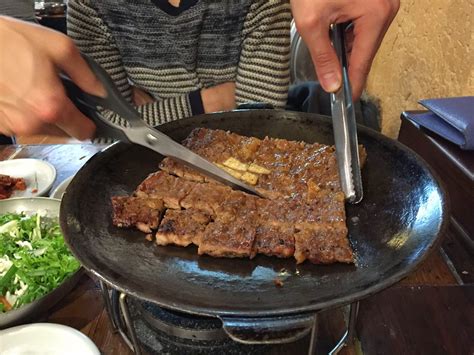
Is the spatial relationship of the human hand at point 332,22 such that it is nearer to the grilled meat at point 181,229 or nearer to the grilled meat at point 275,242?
the grilled meat at point 275,242

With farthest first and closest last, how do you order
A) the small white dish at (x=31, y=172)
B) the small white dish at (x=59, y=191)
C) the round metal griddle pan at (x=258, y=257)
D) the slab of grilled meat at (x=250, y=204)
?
the small white dish at (x=31, y=172) < the small white dish at (x=59, y=191) < the slab of grilled meat at (x=250, y=204) < the round metal griddle pan at (x=258, y=257)

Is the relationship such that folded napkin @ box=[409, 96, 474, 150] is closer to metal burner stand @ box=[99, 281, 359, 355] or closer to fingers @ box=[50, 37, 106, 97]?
metal burner stand @ box=[99, 281, 359, 355]

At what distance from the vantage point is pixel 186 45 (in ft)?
7.56

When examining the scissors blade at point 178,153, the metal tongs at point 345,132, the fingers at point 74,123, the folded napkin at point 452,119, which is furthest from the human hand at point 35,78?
the folded napkin at point 452,119

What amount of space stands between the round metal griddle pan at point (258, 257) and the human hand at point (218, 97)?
0.87 metres

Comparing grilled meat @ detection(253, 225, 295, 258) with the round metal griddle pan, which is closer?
the round metal griddle pan

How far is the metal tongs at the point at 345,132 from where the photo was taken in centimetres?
143

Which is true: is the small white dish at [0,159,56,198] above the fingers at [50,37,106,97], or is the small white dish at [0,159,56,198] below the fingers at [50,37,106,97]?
below

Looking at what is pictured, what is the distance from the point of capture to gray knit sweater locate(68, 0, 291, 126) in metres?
2.23

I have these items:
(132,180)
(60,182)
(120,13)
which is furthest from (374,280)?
(120,13)

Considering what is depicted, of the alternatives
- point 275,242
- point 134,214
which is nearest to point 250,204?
point 275,242

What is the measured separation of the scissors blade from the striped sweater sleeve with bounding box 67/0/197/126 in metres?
0.96

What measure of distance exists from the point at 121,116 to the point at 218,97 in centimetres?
120

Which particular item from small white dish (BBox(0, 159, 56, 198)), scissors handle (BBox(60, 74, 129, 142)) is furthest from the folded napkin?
small white dish (BBox(0, 159, 56, 198))
